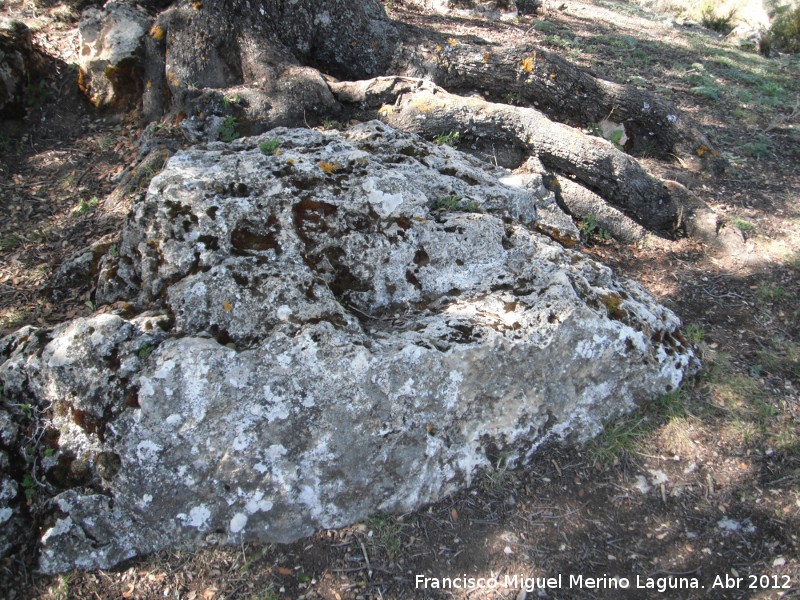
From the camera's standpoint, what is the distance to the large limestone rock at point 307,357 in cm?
278

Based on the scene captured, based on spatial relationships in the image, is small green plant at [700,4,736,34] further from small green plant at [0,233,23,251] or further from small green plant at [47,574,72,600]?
small green plant at [47,574,72,600]

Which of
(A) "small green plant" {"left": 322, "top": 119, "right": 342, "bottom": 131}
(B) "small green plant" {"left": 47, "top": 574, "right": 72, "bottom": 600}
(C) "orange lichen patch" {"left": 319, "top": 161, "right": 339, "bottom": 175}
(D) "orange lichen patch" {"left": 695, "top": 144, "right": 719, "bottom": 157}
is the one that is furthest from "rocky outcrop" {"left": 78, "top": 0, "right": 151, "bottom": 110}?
(D) "orange lichen patch" {"left": 695, "top": 144, "right": 719, "bottom": 157}

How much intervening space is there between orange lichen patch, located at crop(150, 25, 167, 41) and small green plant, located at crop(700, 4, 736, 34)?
14543mm

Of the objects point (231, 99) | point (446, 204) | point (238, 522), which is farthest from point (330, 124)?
point (238, 522)

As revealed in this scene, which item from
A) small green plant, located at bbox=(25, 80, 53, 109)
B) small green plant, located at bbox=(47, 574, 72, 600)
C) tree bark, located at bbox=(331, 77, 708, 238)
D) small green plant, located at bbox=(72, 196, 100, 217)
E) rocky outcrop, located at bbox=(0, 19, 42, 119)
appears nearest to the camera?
small green plant, located at bbox=(47, 574, 72, 600)

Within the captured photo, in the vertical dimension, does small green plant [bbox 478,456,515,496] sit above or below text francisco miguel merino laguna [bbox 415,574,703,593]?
above

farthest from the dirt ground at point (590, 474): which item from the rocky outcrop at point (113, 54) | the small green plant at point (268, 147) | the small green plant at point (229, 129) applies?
the small green plant at point (268, 147)

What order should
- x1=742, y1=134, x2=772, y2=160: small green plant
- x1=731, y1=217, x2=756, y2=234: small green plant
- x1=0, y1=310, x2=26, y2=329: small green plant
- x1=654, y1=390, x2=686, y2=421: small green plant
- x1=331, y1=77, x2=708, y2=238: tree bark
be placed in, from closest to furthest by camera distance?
x1=654, y1=390, x2=686, y2=421: small green plant
x1=0, y1=310, x2=26, y2=329: small green plant
x1=331, y1=77, x2=708, y2=238: tree bark
x1=731, y1=217, x2=756, y2=234: small green plant
x1=742, y1=134, x2=772, y2=160: small green plant

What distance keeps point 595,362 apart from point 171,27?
5014 millimetres

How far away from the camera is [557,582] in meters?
2.83

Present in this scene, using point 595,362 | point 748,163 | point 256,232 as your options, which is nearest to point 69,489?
point 256,232

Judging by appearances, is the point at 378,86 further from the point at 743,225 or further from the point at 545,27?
the point at 545,27

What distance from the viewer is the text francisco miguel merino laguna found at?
2.80m

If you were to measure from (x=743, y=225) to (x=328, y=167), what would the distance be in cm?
429
